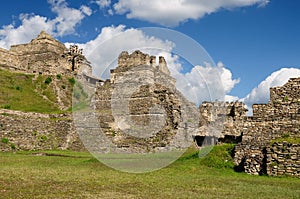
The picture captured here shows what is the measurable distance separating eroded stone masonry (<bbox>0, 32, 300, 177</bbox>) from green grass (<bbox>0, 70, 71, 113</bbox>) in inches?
178

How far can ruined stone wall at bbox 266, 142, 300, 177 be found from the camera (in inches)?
882

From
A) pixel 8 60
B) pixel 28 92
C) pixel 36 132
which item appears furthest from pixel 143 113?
pixel 8 60

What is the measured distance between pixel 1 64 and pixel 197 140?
37.0 meters

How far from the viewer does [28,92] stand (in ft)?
180

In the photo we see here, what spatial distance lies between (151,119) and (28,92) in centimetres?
2189

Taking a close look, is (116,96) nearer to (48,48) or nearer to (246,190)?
(48,48)

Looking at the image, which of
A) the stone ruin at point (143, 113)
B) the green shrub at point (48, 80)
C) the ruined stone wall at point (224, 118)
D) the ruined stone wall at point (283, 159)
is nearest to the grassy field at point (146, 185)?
the ruined stone wall at point (283, 159)

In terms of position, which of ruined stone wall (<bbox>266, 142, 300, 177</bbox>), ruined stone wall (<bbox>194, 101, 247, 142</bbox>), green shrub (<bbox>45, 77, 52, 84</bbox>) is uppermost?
green shrub (<bbox>45, 77, 52, 84</bbox>)

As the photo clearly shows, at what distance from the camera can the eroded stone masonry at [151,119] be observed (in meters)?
25.4

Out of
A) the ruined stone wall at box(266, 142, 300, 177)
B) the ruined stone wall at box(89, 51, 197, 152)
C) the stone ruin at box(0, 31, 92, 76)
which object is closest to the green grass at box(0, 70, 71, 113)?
the stone ruin at box(0, 31, 92, 76)

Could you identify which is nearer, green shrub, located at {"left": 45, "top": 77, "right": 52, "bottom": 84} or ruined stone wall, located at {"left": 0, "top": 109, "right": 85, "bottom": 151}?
ruined stone wall, located at {"left": 0, "top": 109, "right": 85, "bottom": 151}

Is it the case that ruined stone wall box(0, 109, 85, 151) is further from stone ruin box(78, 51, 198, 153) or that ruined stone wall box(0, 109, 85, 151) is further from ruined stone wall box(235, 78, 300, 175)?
ruined stone wall box(235, 78, 300, 175)

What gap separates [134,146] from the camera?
39031 millimetres

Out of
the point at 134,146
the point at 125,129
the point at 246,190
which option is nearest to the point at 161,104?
the point at 125,129
